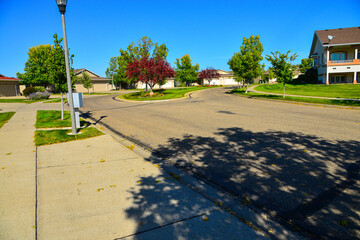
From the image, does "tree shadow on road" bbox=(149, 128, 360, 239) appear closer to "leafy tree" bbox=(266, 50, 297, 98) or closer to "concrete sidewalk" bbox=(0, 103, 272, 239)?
"concrete sidewalk" bbox=(0, 103, 272, 239)

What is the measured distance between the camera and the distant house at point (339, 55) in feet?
101

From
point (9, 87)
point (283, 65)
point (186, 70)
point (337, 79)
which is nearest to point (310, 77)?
point (337, 79)

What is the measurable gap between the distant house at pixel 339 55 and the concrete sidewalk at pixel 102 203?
3456 centimetres

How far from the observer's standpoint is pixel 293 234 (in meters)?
2.86

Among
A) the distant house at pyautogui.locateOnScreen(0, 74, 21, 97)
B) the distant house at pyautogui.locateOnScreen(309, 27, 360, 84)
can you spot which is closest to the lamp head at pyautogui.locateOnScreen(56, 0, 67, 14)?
the distant house at pyautogui.locateOnScreen(309, 27, 360, 84)

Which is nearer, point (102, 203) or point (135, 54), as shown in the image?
point (102, 203)

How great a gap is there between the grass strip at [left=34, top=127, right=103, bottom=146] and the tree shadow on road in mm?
3225

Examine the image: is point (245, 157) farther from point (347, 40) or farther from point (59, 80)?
point (347, 40)

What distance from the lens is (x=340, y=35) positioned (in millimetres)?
33062

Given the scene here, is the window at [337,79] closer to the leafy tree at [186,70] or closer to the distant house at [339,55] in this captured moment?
the distant house at [339,55]

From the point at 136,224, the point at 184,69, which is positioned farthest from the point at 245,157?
the point at 184,69

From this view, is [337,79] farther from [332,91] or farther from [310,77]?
[332,91]

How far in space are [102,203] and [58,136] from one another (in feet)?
17.9

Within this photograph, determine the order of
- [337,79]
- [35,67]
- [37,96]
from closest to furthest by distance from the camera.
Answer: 1. [37,96]
2. [337,79]
3. [35,67]
